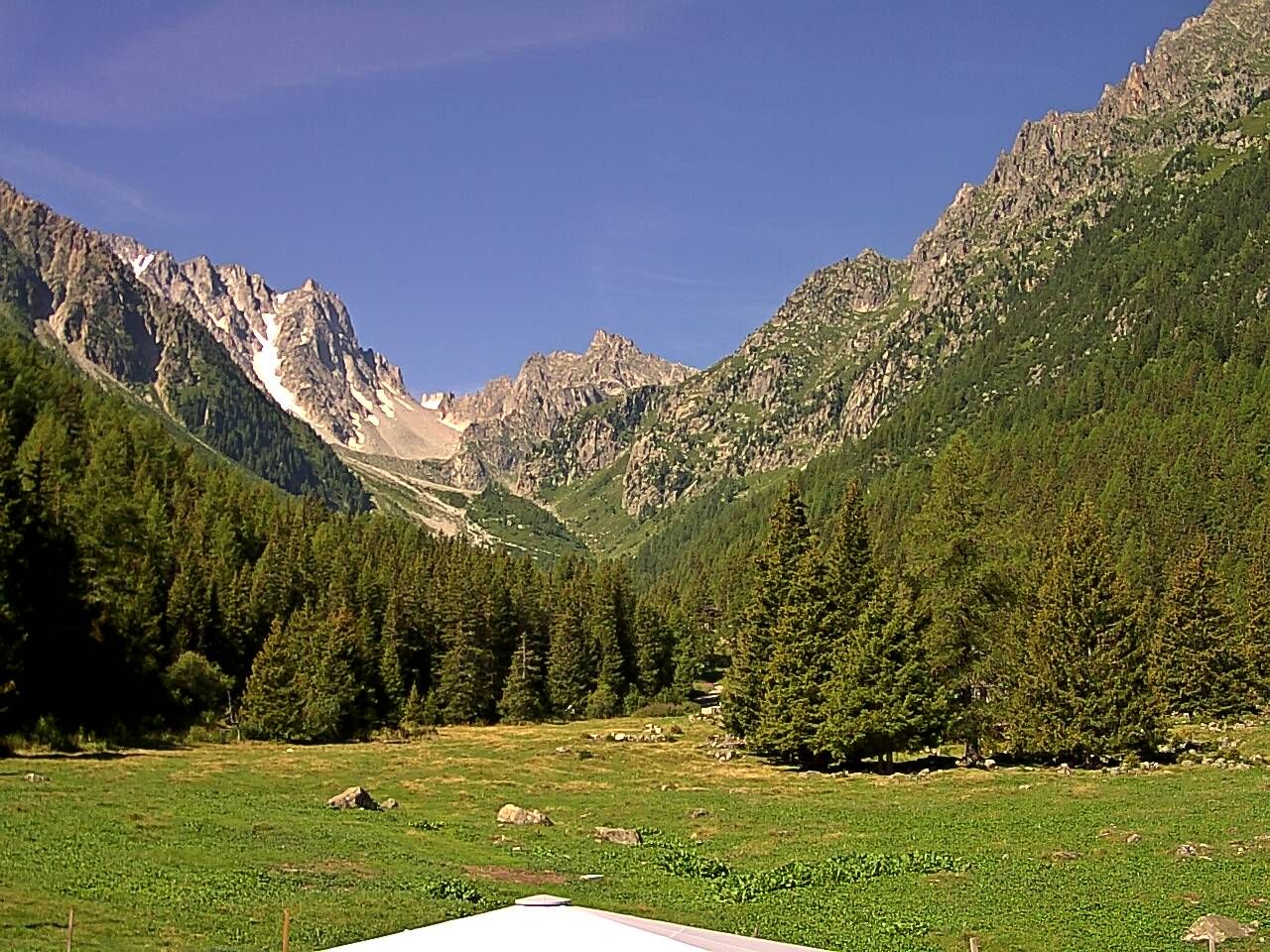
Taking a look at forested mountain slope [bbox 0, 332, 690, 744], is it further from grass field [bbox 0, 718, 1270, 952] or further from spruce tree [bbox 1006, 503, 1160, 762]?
spruce tree [bbox 1006, 503, 1160, 762]

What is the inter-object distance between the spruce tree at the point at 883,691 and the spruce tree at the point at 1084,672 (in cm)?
459

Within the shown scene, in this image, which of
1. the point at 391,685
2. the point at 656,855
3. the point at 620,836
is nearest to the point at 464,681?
the point at 391,685

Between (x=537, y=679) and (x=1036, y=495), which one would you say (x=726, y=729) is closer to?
(x=537, y=679)

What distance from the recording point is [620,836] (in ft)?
114

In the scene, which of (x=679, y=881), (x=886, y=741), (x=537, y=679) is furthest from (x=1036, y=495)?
(x=679, y=881)

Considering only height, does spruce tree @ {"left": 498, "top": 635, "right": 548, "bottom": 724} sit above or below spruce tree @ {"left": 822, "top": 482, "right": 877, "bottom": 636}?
below

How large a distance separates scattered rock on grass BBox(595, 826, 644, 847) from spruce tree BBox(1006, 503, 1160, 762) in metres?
24.4

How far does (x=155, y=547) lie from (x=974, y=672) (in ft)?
230

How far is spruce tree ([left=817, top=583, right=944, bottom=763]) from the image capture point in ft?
169

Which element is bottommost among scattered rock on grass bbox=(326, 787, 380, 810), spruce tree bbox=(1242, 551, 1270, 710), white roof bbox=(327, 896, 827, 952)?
scattered rock on grass bbox=(326, 787, 380, 810)

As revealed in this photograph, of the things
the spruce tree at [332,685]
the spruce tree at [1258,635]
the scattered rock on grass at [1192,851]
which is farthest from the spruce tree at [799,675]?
the spruce tree at [1258,635]

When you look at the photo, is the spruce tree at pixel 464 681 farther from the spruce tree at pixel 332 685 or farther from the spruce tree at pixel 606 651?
the spruce tree at pixel 606 651

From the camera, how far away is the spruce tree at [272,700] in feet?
248

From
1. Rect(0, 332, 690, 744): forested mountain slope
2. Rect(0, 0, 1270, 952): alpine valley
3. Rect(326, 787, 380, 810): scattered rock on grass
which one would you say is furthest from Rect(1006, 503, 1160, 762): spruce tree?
Rect(0, 332, 690, 744): forested mountain slope
